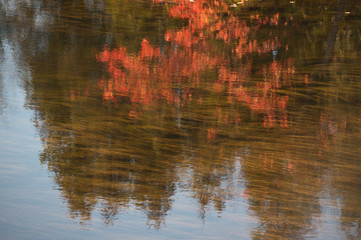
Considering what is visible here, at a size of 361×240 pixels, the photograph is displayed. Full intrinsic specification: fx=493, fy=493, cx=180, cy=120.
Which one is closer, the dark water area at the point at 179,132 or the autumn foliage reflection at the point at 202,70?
the dark water area at the point at 179,132

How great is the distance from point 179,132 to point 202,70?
2.74ft

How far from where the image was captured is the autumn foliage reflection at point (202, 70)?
2223 millimetres

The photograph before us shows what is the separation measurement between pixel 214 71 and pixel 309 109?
663mm

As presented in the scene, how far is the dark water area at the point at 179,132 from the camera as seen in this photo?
4.41 ft

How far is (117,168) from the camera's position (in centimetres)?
159

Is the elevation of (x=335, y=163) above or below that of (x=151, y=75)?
below

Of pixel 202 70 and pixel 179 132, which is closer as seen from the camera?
pixel 179 132

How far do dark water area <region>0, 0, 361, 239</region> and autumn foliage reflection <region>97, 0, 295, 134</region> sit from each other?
0.01m

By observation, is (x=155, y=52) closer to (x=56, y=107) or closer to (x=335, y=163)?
(x=56, y=107)

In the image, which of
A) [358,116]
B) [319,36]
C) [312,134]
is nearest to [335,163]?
[312,134]

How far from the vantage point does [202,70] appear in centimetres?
264

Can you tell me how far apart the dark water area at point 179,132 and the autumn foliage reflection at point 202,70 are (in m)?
0.01

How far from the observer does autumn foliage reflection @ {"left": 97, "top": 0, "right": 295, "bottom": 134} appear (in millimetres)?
2223

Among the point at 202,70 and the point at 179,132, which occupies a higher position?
the point at 202,70
